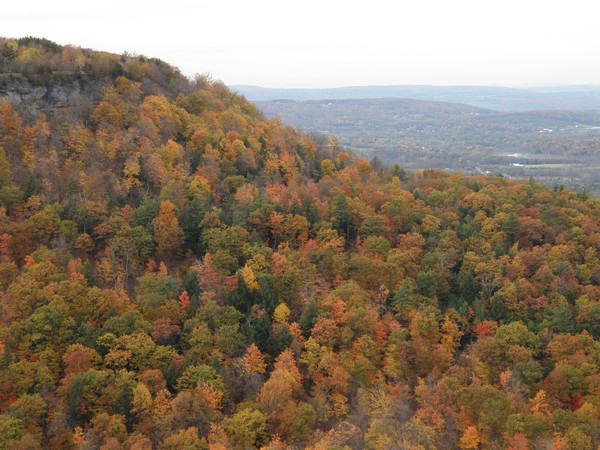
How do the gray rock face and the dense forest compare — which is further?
the gray rock face

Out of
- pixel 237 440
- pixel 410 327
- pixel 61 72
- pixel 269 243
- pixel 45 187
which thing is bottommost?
pixel 237 440

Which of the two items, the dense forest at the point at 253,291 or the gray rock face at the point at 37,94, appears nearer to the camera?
the dense forest at the point at 253,291

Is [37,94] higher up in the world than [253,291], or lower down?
higher up

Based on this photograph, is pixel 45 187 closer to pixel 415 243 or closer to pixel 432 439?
pixel 415 243

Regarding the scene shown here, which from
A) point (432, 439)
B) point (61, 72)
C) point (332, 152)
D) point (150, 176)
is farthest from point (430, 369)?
point (61, 72)

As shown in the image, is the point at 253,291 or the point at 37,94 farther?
the point at 37,94

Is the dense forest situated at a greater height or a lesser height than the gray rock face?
lesser

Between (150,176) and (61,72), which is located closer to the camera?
(150,176)

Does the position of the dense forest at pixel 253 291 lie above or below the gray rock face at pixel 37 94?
below
